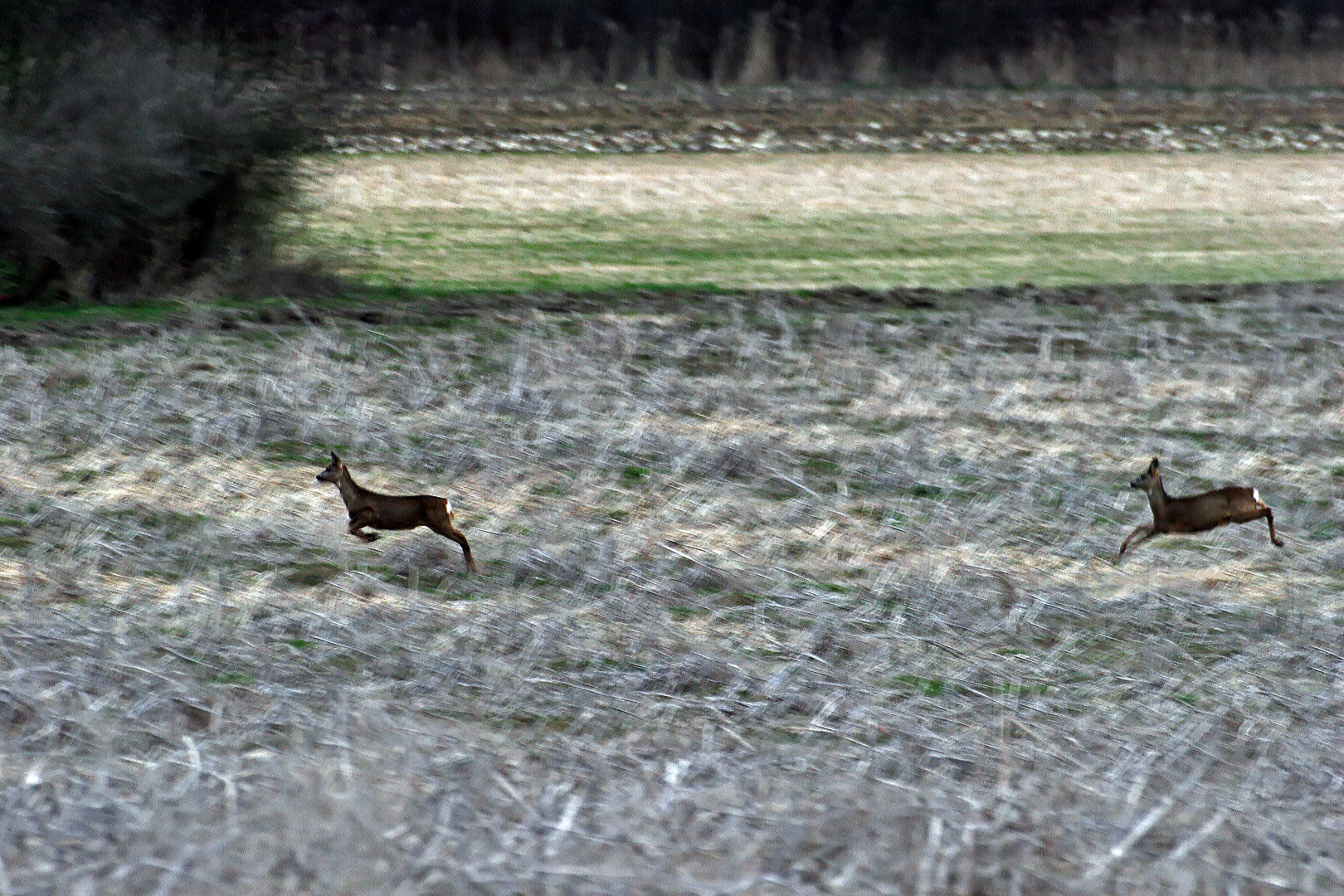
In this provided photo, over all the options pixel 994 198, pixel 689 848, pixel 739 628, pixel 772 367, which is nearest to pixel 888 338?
pixel 772 367

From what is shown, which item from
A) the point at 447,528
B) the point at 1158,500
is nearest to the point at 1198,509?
the point at 1158,500

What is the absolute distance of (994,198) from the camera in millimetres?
22141

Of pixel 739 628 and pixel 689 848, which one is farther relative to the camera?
pixel 739 628

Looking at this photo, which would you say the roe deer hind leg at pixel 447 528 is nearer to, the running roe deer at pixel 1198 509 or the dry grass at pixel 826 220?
the running roe deer at pixel 1198 509

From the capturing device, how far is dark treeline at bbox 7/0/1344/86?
98.9 feet

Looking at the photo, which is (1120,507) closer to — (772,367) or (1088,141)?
(772,367)

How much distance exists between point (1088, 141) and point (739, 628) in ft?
69.0

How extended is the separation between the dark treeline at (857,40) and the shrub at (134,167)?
13015 mm

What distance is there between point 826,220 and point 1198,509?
12.8m

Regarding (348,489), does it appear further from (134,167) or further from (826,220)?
(826,220)

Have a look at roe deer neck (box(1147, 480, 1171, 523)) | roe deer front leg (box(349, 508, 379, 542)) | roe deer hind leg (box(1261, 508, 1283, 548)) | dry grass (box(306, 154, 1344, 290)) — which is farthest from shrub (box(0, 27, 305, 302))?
roe deer hind leg (box(1261, 508, 1283, 548))

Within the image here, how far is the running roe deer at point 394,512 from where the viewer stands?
7.64 metres

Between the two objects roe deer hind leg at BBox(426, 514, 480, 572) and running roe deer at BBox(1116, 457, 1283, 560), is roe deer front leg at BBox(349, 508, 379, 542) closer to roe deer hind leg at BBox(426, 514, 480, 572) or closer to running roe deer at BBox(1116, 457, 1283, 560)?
roe deer hind leg at BBox(426, 514, 480, 572)

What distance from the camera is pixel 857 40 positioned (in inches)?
1265
